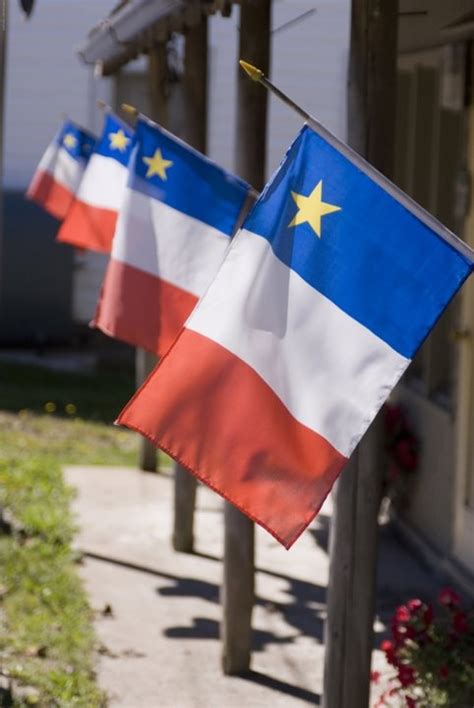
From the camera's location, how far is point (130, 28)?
31.8ft

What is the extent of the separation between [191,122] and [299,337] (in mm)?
4860

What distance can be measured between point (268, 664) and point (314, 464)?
3.16 meters

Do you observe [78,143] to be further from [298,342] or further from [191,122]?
[298,342]

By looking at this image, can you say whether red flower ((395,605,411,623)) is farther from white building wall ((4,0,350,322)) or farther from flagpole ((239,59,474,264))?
white building wall ((4,0,350,322))

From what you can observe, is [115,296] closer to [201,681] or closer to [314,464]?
[201,681]

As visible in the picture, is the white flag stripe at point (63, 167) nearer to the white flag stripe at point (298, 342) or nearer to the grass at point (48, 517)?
the grass at point (48, 517)

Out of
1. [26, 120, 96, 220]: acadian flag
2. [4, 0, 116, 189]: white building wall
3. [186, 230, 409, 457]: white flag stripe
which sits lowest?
[4, 0, 116, 189]: white building wall

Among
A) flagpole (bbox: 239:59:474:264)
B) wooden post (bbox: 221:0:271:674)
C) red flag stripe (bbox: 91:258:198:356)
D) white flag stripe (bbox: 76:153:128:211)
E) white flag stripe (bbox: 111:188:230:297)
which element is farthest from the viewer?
white flag stripe (bbox: 76:153:128:211)

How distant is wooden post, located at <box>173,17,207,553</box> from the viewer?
9.00m

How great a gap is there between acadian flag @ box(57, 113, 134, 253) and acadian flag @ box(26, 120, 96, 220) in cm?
196

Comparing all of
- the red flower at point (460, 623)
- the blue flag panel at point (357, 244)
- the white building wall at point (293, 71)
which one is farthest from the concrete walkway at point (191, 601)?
the white building wall at point (293, 71)

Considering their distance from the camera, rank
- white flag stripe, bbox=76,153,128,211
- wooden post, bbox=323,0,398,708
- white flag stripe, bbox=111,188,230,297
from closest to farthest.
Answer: wooden post, bbox=323,0,398,708
white flag stripe, bbox=111,188,230,297
white flag stripe, bbox=76,153,128,211

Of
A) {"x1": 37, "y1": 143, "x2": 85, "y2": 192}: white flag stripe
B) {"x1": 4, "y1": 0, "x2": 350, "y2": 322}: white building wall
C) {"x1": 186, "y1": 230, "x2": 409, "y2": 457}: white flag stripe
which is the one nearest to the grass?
{"x1": 37, "y1": 143, "x2": 85, "y2": 192}: white flag stripe

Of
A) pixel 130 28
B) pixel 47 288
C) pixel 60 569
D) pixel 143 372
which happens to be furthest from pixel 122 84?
pixel 60 569
